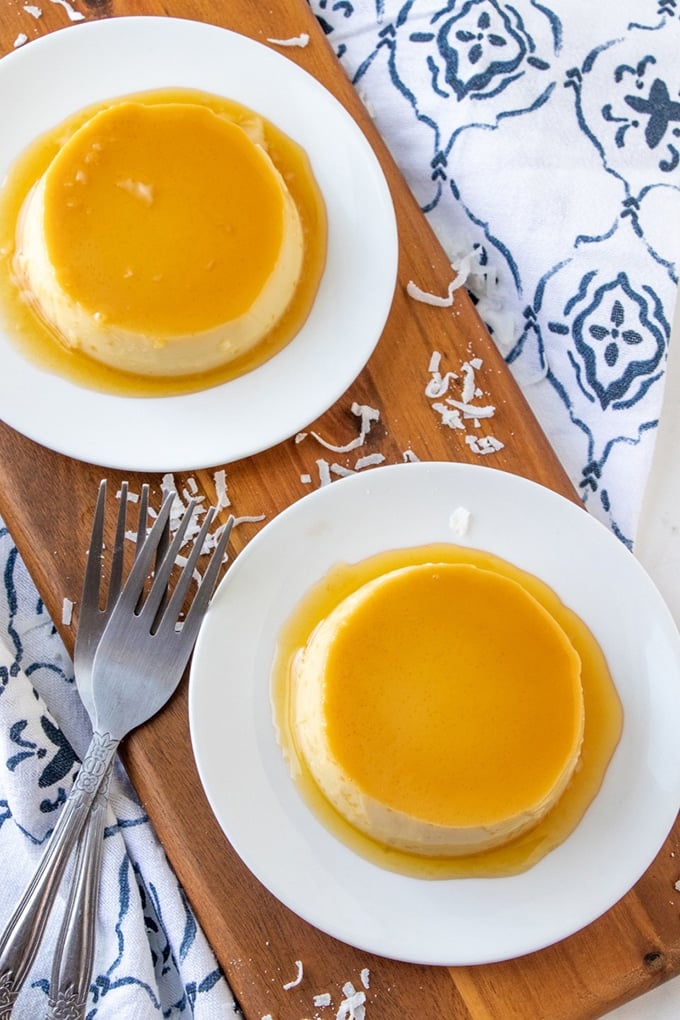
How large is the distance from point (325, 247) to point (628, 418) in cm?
60

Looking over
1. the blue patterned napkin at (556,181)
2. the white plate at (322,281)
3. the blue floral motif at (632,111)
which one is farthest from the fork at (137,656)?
the blue floral motif at (632,111)

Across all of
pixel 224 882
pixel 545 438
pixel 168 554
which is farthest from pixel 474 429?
pixel 224 882

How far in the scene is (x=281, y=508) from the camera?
176 cm

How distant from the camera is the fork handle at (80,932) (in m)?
1.53

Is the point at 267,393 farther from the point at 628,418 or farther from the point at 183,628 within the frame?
the point at 628,418

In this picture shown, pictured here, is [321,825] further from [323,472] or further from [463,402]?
[463,402]

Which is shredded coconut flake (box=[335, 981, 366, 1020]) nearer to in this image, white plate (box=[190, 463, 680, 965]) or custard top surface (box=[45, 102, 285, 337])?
white plate (box=[190, 463, 680, 965])

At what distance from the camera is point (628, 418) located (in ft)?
6.26

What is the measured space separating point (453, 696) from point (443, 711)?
0.03 meters

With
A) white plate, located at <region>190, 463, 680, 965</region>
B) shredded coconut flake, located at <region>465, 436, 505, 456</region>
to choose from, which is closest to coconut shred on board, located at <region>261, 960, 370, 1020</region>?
white plate, located at <region>190, 463, 680, 965</region>

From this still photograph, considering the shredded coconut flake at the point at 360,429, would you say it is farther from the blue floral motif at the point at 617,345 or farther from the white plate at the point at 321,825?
the blue floral motif at the point at 617,345

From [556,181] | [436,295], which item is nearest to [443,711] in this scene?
[436,295]

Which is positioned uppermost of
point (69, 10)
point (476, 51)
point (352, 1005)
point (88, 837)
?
point (69, 10)

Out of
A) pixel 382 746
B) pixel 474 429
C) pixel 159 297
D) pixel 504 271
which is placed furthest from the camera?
pixel 504 271
